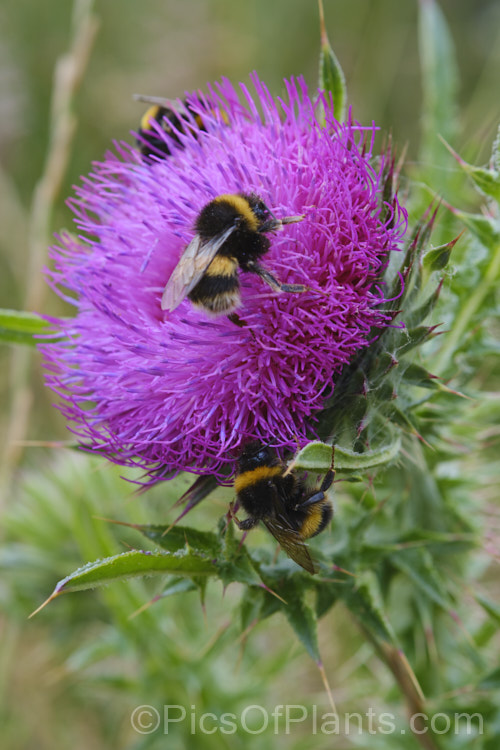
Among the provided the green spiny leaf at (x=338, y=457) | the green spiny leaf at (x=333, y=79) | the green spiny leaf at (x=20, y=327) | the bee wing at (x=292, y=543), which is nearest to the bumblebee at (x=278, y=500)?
the bee wing at (x=292, y=543)

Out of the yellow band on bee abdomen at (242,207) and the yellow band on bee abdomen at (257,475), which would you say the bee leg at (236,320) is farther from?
the yellow band on bee abdomen at (257,475)

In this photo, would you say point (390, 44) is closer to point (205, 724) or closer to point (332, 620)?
point (332, 620)

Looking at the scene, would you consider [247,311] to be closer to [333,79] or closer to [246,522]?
[246,522]

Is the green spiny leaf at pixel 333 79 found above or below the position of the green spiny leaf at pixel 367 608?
above

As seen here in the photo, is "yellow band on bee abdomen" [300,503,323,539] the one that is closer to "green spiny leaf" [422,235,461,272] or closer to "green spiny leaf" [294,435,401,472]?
"green spiny leaf" [294,435,401,472]

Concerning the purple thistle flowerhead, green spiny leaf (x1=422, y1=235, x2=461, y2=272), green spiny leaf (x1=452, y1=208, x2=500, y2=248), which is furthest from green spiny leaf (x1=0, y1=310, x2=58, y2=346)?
green spiny leaf (x1=452, y1=208, x2=500, y2=248)

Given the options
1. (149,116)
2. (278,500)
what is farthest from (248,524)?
(149,116)
